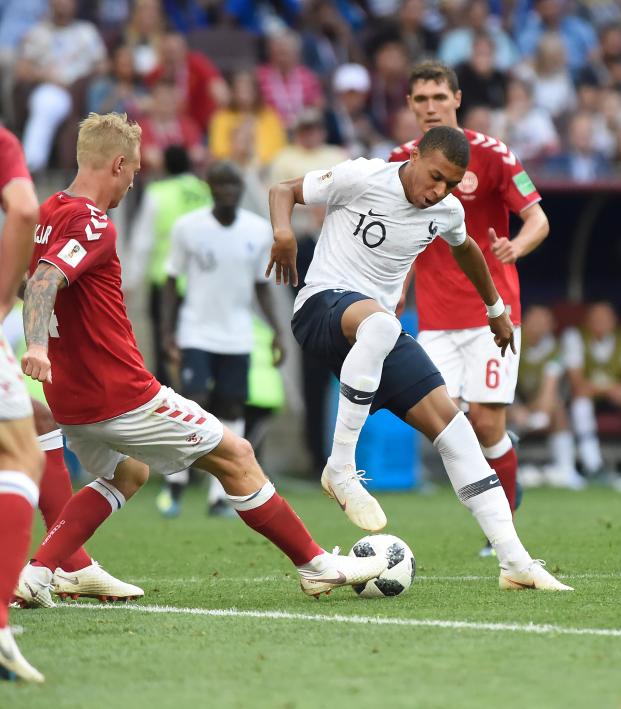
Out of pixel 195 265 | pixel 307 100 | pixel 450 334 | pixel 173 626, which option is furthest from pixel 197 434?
pixel 307 100

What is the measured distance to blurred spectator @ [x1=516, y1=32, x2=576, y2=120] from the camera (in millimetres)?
18609

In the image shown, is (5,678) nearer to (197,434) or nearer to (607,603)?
(197,434)

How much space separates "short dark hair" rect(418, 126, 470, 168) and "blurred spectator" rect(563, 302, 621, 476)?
395 inches

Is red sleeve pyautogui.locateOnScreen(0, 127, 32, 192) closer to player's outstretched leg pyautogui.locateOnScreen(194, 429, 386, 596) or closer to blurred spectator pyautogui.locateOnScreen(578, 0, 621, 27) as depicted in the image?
player's outstretched leg pyautogui.locateOnScreen(194, 429, 386, 596)

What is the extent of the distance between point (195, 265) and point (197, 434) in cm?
585

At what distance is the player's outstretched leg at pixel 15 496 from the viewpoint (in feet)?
15.9

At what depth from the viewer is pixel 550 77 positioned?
18859 millimetres

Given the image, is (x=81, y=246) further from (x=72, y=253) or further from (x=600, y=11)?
(x=600, y=11)

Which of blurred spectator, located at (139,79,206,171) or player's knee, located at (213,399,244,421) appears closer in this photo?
player's knee, located at (213,399,244,421)

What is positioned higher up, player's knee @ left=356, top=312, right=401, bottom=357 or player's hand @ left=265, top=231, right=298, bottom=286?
player's hand @ left=265, top=231, right=298, bottom=286

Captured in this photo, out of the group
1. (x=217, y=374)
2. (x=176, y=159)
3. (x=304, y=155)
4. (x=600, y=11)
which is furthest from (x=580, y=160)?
(x=600, y=11)

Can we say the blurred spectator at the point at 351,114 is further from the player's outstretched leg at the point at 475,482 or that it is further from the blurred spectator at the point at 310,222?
the player's outstretched leg at the point at 475,482

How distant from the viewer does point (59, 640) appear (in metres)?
5.50

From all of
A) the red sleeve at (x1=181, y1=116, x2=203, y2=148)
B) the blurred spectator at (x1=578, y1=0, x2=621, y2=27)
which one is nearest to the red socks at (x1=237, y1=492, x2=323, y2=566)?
the red sleeve at (x1=181, y1=116, x2=203, y2=148)
